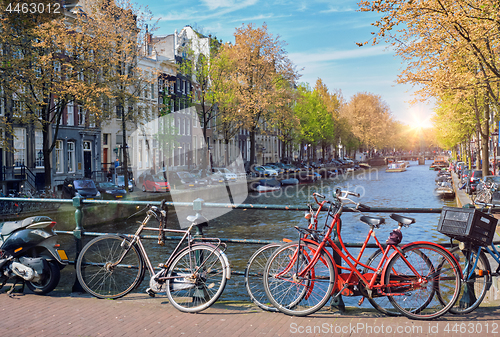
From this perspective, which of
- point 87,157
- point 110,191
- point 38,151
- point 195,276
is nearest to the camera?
point 195,276

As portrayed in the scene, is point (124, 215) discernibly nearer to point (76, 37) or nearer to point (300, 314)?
point (76, 37)

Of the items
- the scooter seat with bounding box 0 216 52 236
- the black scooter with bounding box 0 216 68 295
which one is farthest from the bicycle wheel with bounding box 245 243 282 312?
the scooter seat with bounding box 0 216 52 236

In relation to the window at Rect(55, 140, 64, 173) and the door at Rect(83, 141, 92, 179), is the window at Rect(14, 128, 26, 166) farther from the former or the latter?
the door at Rect(83, 141, 92, 179)

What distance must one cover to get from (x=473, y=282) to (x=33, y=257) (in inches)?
198

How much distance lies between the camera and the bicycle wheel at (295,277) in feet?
14.9

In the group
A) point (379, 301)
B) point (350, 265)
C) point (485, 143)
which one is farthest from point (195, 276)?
point (485, 143)

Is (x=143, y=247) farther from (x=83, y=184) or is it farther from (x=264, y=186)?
(x=264, y=186)

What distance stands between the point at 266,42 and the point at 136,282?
41.2 metres

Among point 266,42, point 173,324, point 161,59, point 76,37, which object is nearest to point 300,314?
point 173,324

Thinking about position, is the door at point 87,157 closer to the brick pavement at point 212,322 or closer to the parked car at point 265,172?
the parked car at point 265,172

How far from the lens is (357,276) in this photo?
15.0 ft

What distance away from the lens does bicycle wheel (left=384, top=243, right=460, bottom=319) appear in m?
4.48

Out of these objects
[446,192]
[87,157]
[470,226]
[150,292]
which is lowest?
[446,192]

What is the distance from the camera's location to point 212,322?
178 inches
